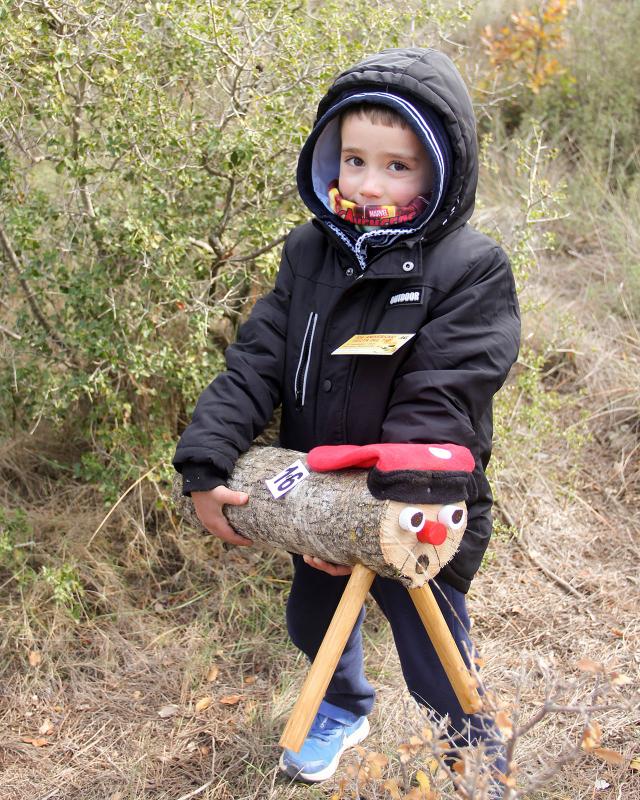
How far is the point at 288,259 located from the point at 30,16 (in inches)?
55.0

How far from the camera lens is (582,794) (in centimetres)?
257

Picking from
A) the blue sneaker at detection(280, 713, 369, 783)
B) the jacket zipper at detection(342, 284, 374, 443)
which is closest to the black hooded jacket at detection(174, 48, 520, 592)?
the jacket zipper at detection(342, 284, 374, 443)

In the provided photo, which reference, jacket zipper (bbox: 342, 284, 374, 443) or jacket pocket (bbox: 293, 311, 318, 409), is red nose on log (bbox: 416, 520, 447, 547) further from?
jacket pocket (bbox: 293, 311, 318, 409)

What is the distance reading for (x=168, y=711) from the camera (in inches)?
122

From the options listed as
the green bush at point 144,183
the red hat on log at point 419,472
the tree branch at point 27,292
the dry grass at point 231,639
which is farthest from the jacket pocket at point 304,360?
the tree branch at point 27,292

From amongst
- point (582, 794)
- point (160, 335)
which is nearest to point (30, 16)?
point (160, 335)

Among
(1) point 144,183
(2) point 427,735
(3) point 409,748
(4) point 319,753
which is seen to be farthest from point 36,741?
(1) point 144,183

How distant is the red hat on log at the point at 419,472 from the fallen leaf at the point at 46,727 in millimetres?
1779

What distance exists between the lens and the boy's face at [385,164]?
6.93ft

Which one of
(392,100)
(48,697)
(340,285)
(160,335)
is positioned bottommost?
(48,697)

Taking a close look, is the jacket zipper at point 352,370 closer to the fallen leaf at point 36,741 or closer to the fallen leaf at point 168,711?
the fallen leaf at point 168,711

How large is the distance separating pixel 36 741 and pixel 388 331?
1925mm

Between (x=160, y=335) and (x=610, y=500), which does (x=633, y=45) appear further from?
(x=160, y=335)

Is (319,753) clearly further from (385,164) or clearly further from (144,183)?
(144,183)
